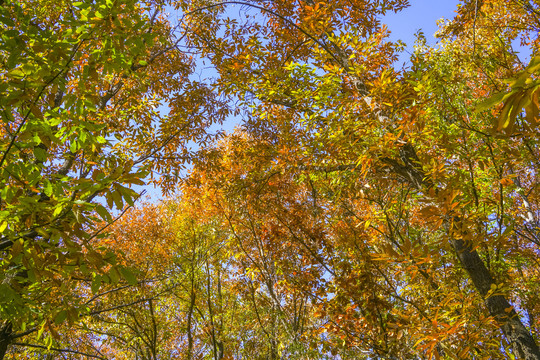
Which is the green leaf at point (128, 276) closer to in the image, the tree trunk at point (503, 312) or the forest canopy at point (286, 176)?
the forest canopy at point (286, 176)

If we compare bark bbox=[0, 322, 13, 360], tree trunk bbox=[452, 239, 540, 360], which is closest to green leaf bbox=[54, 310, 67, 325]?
bark bbox=[0, 322, 13, 360]

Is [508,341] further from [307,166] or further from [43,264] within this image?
[43,264]

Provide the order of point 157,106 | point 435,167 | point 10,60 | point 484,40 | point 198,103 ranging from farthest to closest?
1. point 484,40
2. point 198,103
3. point 157,106
4. point 435,167
5. point 10,60

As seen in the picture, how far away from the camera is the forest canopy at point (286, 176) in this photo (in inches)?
74.6

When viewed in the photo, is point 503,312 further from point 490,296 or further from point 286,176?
point 286,176

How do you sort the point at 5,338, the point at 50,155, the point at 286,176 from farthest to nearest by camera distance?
1. the point at 286,176
2. the point at 5,338
3. the point at 50,155

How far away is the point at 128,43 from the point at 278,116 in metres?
4.21

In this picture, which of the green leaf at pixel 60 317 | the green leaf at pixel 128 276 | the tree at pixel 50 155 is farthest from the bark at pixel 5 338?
the green leaf at pixel 128 276

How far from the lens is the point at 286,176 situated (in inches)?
226

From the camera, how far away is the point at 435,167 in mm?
2910

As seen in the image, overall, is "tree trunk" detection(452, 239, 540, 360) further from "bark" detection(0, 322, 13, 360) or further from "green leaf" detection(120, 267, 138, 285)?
"bark" detection(0, 322, 13, 360)

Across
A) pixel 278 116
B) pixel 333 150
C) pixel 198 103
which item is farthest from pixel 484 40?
pixel 198 103

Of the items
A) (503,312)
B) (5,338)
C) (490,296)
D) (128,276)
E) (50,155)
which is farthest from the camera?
(5,338)

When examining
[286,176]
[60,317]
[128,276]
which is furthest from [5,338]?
[286,176]
